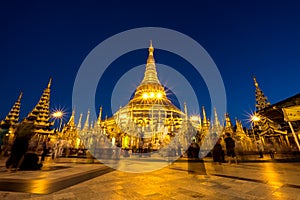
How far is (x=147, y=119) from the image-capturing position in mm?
37688

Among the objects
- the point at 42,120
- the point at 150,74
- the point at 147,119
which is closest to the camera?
the point at 42,120

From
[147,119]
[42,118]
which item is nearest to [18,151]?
[147,119]

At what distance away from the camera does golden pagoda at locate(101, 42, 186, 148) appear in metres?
30.4

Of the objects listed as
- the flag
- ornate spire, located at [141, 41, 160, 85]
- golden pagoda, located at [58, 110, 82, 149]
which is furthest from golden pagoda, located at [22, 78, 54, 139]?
the flag

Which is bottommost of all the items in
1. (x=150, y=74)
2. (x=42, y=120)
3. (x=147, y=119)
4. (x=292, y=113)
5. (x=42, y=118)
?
(x=292, y=113)

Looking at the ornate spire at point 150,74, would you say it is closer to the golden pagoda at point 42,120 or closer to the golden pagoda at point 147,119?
the golden pagoda at point 147,119

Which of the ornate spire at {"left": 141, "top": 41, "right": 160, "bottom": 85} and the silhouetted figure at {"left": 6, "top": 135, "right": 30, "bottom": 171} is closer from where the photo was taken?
the silhouetted figure at {"left": 6, "top": 135, "right": 30, "bottom": 171}

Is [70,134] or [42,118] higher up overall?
[42,118]

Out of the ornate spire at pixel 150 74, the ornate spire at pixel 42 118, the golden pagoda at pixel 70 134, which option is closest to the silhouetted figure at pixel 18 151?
the golden pagoda at pixel 70 134

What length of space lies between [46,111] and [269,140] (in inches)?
1810

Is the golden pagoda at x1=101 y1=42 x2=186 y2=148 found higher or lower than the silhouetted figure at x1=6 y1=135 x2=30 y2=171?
higher

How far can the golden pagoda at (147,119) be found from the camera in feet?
99.6

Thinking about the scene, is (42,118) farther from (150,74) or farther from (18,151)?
(150,74)

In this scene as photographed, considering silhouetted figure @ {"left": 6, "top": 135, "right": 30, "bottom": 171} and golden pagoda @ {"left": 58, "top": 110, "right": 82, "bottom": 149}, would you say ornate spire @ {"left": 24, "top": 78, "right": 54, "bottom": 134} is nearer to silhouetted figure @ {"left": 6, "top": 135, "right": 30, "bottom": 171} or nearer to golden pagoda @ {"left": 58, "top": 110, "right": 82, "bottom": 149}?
golden pagoda @ {"left": 58, "top": 110, "right": 82, "bottom": 149}
